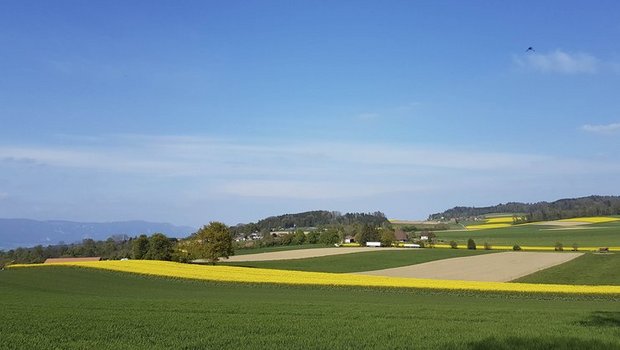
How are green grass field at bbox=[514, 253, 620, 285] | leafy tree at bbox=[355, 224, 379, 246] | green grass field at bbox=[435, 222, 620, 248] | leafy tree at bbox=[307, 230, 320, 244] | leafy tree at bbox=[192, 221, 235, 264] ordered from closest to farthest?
green grass field at bbox=[514, 253, 620, 285], leafy tree at bbox=[192, 221, 235, 264], green grass field at bbox=[435, 222, 620, 248], leafy tree at bbox=[355, 224, 379, 246], leafy tree at bbox=[307, 230, 320, 244]

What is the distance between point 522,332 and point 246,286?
2540cm

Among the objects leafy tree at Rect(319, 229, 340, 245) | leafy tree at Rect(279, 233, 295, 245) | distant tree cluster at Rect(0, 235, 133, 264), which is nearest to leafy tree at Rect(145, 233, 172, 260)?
distant tree cluster at Rect(0, 235, 133, 264)

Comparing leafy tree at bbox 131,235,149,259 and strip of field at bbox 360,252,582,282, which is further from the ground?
leafy tree at bbox 131,235,149,259

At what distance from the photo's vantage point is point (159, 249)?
3049 inches

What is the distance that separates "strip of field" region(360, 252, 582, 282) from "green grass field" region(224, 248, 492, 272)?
384 centimetres

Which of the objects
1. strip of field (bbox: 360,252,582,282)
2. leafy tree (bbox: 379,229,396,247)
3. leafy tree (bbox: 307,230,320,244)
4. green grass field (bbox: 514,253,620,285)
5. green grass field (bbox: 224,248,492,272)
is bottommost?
green grass field (bbox: 514,253,620,285)

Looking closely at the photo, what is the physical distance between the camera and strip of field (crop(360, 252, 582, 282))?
51706 millimetres

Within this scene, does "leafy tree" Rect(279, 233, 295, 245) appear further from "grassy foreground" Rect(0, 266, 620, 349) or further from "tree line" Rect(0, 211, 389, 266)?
"grassy foreground" Rect(0, 266, 620, 349)

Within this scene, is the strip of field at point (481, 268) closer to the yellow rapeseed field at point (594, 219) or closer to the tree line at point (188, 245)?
the tree line at point (188, 245)

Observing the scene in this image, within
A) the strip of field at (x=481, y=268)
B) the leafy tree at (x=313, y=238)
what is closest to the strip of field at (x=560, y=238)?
the strip of field at (x=481, y=268)

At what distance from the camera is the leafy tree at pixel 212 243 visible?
66000 millimetres

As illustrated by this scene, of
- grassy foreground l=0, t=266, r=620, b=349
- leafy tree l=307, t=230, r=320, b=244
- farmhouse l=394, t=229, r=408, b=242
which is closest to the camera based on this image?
grassy foreground l=0, t=266, r=620, b=349

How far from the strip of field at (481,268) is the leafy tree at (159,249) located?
3268cm

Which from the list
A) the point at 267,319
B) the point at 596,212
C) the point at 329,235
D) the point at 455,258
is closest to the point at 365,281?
the point at 267,319
